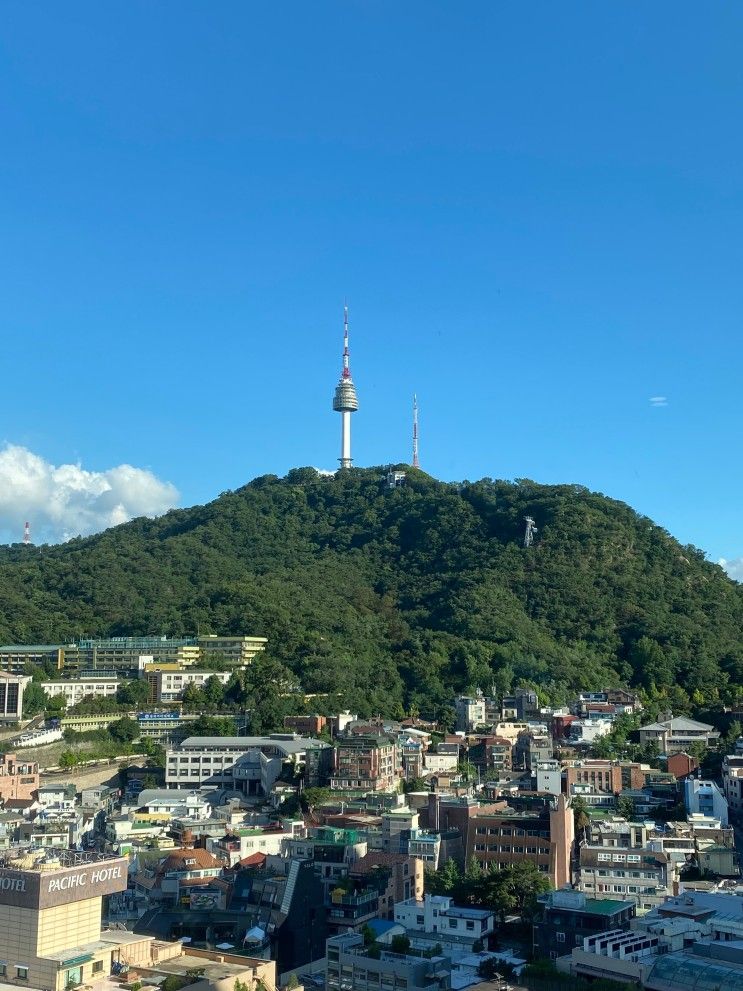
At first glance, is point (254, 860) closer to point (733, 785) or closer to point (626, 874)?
point (626, 874)

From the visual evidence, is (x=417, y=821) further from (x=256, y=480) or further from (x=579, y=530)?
(x=256, y=480)

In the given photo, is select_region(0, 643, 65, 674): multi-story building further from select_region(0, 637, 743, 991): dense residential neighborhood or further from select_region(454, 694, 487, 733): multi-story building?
select_region(454, 694, 487, 733): multi-story building

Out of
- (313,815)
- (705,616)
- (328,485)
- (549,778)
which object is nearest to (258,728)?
(313,815)

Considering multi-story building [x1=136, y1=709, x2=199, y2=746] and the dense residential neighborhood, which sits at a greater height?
multi-story building [x1=136, y1=709, x2=199, y2=746]

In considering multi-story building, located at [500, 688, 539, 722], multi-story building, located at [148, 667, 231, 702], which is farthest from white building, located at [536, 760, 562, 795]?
multi-story building, located at [148, 667, 231, 702]

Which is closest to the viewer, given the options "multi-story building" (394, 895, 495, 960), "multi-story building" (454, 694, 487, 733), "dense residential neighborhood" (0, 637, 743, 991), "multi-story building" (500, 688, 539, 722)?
"dense residential neighborhood" (0, 637, 743, 991)

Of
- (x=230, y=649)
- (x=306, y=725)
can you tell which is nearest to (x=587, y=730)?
(x=306, y=725)

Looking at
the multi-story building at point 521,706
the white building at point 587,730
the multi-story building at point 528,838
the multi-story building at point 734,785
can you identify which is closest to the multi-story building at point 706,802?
the multi-story building at point 734,785
